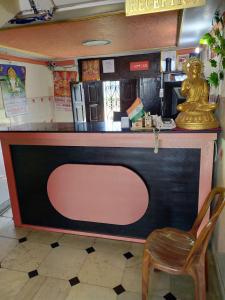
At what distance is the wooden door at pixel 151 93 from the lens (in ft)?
12.5

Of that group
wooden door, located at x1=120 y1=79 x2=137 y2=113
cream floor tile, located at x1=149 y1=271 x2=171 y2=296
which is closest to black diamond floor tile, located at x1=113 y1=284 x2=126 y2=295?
cream floor tile, located at x1=149 y1=271 x2=171 y2=296

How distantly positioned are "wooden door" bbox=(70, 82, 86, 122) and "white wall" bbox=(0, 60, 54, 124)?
0.82 metres

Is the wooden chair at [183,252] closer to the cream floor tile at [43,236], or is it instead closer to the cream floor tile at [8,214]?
the cream floor tile at [43,236]

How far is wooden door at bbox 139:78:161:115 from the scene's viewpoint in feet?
12.5

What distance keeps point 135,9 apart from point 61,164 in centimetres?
143

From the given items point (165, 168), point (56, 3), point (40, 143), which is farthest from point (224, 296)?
point (56, 3)

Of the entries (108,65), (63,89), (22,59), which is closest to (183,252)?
(108,65)

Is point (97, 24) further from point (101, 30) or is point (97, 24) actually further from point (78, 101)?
point (78, 101)

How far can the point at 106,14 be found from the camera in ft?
6.17

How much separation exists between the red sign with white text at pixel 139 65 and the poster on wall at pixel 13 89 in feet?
6.99

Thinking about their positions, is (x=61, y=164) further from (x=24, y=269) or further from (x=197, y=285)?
(x=197, y=285)

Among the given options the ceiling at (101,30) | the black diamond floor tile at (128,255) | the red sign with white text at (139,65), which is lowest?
the black diamond floor tile at (128,255)

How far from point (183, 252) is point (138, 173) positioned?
29.0 inches

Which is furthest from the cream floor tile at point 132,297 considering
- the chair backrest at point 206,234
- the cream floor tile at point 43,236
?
the cream floor tile at point 43,236
